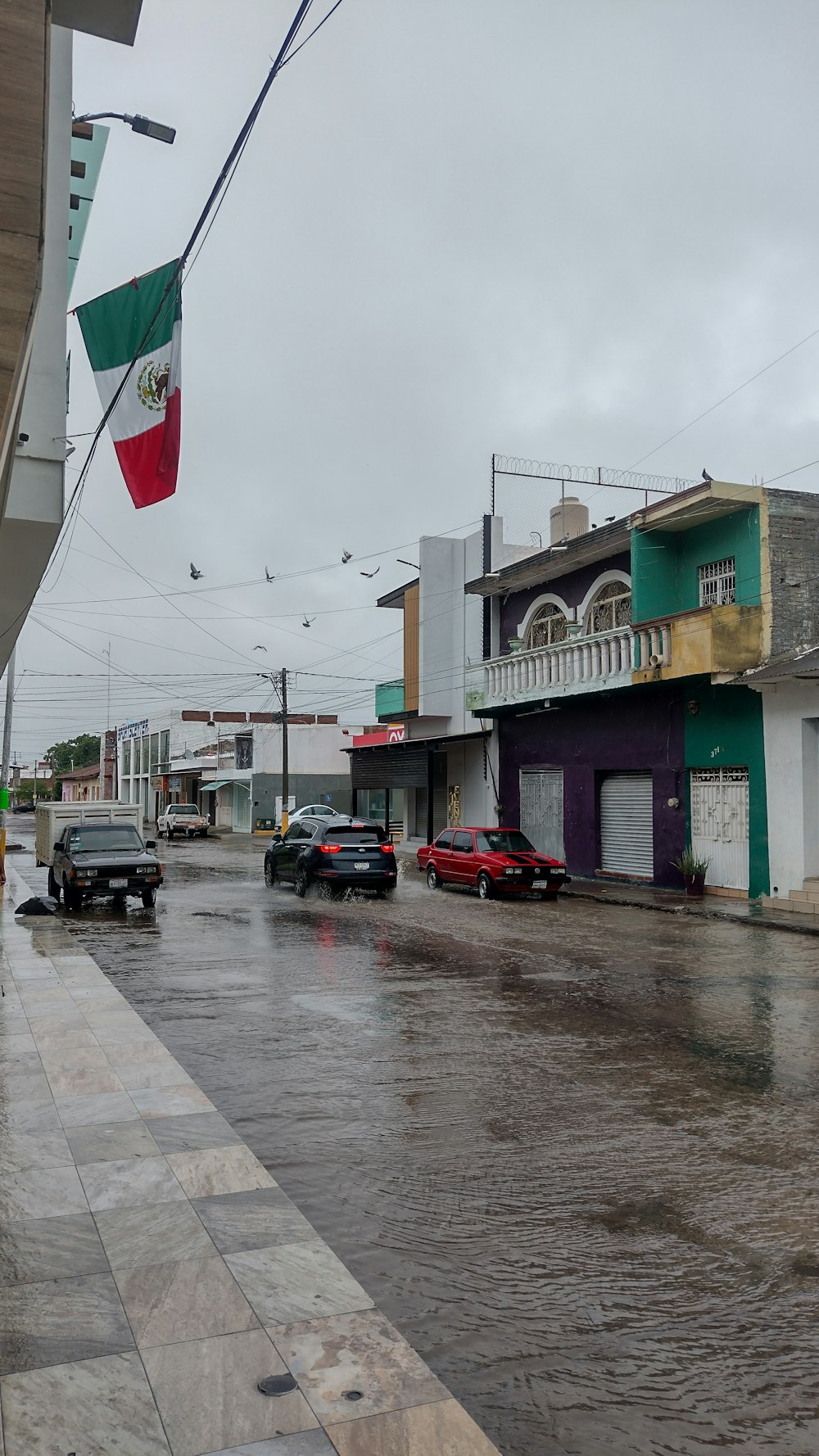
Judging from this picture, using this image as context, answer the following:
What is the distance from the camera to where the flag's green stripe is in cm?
968

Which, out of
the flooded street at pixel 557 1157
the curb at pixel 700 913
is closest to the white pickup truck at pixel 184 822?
the curb at pixel 700 913

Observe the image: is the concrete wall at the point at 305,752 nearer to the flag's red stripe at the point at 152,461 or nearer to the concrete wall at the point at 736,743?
the concrete wall at the point at 736,743

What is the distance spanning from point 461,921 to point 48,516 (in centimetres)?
1064

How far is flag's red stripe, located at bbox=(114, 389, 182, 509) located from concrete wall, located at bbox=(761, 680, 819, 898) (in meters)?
13.6

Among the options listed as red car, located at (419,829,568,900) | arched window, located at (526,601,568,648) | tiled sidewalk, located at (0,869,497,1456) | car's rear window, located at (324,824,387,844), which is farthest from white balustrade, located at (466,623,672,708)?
tiled sidewalk, located at (0,869,497,1456)

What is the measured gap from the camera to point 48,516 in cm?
910

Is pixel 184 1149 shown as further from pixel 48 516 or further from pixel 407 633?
pixel 407 633

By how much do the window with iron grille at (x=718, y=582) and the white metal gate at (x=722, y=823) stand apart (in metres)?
3.68

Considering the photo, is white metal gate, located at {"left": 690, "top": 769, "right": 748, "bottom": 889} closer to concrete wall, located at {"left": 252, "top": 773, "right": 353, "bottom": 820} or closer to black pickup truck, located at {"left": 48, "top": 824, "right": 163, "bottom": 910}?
black pickup truck, located at {"left": 48, "top": 824, "right": 163, "bottom": 910}

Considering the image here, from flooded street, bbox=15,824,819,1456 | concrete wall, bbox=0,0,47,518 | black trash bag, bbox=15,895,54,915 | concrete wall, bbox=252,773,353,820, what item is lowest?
flooded street, bbox=15,824,819,1456

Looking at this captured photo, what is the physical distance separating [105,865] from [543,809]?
14.3m

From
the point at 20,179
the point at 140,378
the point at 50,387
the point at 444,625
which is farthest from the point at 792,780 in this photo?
the point at 20,179

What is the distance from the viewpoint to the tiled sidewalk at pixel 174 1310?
3.13m

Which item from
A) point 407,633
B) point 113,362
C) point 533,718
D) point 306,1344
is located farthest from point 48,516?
point 407,633
